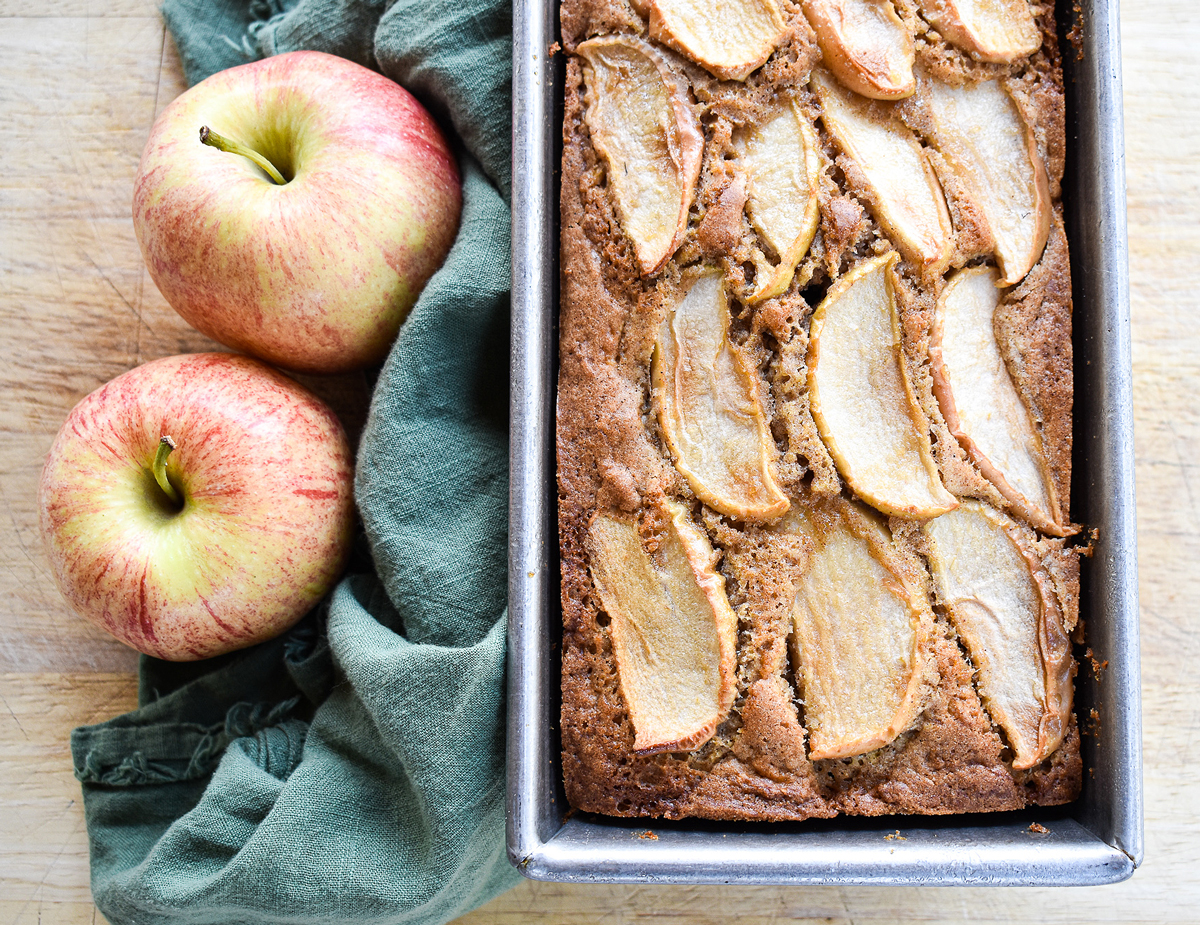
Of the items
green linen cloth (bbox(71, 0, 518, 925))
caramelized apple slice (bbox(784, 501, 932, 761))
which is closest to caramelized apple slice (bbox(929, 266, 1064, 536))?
caramelized apple slice (bbox(784, 501, 932, 761))

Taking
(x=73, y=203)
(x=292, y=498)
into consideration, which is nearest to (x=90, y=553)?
(x=292, y=498)

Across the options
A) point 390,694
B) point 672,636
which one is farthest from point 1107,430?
point 390,694

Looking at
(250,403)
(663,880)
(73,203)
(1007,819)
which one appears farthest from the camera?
(73,203)

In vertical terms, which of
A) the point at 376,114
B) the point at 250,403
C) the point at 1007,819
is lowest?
the point at 1007,819

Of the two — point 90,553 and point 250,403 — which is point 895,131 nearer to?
point 250,403

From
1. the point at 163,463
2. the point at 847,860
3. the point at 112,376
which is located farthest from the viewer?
the point at 112,376

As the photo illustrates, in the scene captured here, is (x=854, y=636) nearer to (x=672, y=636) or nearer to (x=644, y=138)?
(x=672, y=636)

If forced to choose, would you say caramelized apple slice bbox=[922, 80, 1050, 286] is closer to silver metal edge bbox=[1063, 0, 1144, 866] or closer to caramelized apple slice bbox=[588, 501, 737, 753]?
silver metal edge bbox=[1063, 0, 1144, 866]

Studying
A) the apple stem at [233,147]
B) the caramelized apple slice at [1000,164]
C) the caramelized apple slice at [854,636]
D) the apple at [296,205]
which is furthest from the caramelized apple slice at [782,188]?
the apple stem at [233,147]
